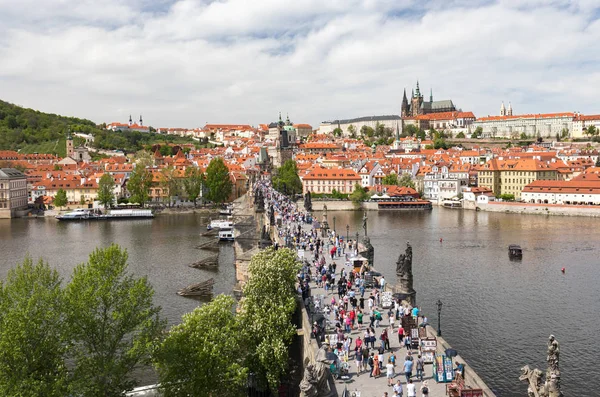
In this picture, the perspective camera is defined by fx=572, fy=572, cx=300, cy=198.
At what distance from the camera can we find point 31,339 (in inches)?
451

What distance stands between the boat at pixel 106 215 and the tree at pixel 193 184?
8.31 m

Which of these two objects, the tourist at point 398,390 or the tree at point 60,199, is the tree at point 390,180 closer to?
the tree at point 60,199

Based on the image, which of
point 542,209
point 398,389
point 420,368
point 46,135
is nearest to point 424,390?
point 398,389

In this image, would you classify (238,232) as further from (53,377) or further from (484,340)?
(53,377)

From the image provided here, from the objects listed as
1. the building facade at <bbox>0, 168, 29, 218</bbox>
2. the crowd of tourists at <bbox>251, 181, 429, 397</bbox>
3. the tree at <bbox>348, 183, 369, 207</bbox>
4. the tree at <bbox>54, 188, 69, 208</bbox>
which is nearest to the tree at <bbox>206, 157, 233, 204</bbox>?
the tree at <bbox>348, 183, 369, 207</bbox>

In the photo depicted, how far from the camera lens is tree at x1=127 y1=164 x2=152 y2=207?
70688 mm

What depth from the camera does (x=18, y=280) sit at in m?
12.5

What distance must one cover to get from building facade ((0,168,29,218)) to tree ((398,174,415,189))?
4974 cm

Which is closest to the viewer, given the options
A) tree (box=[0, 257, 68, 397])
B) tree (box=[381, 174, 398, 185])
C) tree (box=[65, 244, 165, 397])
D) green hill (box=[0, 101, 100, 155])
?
tree (box=[0, 257, 68, 397])

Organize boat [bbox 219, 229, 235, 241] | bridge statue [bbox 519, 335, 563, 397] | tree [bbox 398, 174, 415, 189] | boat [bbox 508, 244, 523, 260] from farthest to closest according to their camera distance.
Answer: tree [bbox 398, 174, 415, 189]
boat [bbox 219, 229, 235, 241]
boat [bbox 508, 244, 523, 260]
bridge statue [bbox 519, 335, 563, 397]

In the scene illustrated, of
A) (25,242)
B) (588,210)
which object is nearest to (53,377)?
(25,242)

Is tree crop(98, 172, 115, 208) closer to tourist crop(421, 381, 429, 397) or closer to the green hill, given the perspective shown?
the green hill

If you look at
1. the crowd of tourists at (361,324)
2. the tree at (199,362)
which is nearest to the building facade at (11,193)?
the crowd of tourists at (361,324)

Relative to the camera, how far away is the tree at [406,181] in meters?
80.8
